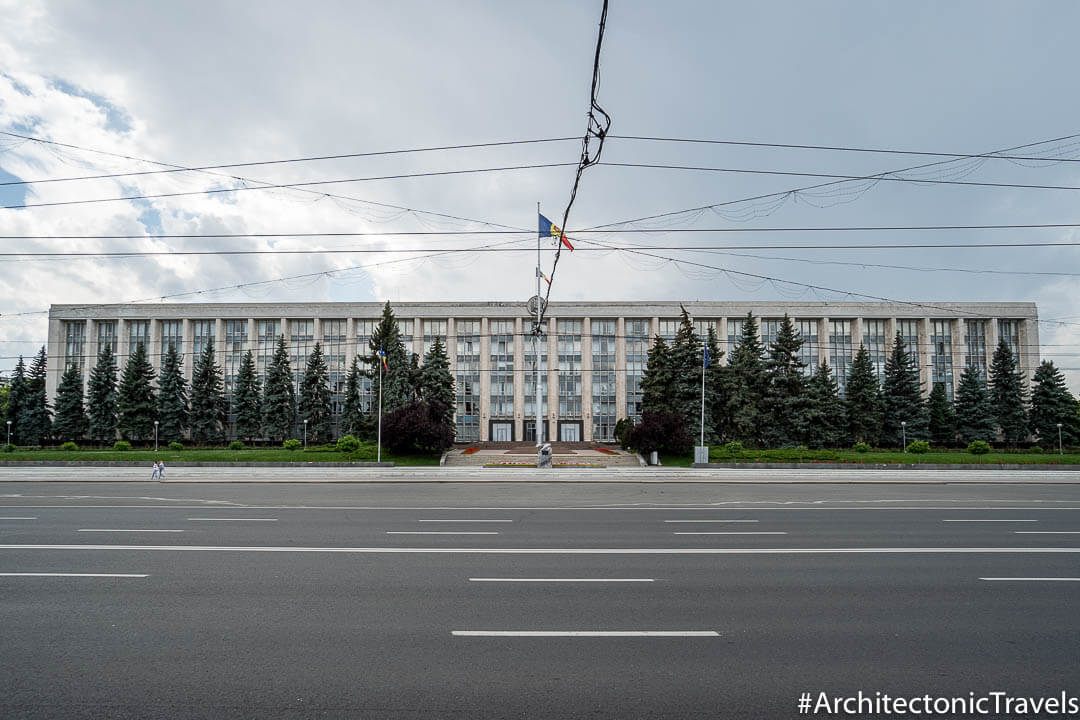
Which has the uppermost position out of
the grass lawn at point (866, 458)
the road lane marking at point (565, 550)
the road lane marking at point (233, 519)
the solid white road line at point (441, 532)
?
the road lane marking at point (565, 550)

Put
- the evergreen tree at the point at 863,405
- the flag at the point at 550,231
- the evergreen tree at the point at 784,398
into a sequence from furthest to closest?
the evergreen tree at the point at 863,405, the evergreen tree at the point at 784,398, the flag at the point at 550,231

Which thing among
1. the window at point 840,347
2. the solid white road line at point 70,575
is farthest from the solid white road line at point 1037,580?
the window at point 840,347

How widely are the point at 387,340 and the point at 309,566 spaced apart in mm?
41237

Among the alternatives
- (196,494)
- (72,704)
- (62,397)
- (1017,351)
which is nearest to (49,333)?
(62,397)

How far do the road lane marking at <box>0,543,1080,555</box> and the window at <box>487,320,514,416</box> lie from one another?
183ft

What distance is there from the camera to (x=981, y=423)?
5262 cm

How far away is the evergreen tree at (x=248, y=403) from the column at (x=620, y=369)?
1460 inches

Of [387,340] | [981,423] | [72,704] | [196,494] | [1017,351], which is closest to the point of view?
[72,704]

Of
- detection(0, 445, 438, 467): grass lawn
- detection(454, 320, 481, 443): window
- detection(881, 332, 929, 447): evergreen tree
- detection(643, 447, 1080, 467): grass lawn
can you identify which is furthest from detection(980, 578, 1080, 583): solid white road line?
detection(454, 320, 481, 443): window

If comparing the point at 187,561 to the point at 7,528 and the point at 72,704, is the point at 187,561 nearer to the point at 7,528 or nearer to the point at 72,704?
the point at 72,704

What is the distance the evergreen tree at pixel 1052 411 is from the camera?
5131cm

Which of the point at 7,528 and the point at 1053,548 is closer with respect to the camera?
the point at 1053,548

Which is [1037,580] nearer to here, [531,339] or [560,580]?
[560,580]

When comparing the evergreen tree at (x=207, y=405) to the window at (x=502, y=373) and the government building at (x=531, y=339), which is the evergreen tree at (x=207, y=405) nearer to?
the government building at (x=531, y=339)
